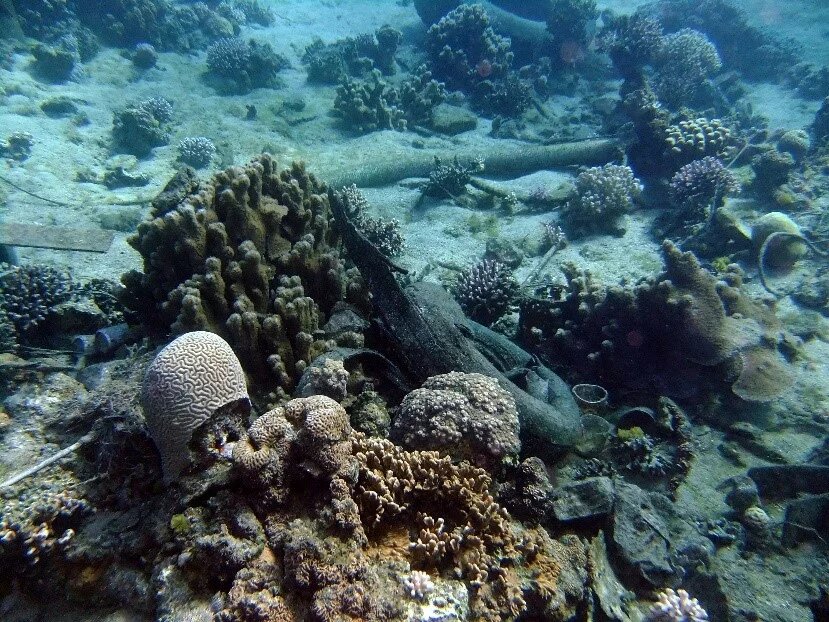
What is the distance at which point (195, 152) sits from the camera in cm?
1036

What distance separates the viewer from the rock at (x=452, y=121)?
12.9 meters

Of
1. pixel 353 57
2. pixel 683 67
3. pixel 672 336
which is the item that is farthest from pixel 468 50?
pixel 672 336

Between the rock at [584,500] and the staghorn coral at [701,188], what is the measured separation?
23.1 ft

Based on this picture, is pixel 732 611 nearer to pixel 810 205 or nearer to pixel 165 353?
pixel 165 353

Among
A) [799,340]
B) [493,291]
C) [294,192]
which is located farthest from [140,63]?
[799,340]

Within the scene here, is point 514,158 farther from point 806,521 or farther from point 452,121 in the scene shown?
point 806,521

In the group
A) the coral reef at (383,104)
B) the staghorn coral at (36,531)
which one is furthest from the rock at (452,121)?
the staghorn coral at (36,531)

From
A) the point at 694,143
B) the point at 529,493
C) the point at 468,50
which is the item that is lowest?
the point at 529,493

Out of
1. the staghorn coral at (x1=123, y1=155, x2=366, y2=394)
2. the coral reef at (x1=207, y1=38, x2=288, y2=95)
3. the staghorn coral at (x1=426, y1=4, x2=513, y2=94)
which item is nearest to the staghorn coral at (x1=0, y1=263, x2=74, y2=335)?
the staghorn coral at (x1=123, y1=155, x2=366, y2=394)

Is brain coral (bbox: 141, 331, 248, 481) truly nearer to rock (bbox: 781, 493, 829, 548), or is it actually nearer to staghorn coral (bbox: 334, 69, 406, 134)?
rock (bbox: 781, 493, 829, 548)

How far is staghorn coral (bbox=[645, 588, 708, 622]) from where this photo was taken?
2834 mm

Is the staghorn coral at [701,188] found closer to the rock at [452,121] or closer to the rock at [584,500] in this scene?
the rock at [452,121]

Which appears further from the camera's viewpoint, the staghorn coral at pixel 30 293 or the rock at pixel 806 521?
the staghorn coral at pixel 30 293

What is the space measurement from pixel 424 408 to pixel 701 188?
8365 millimetres
